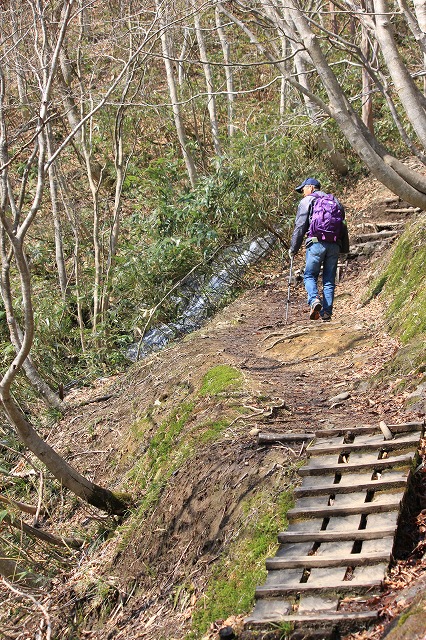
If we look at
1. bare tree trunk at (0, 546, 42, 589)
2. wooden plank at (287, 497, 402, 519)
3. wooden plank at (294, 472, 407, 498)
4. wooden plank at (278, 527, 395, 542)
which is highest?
wooden plank at (294, 472, 407, 498)

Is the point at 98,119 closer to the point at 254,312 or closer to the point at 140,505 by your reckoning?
the point at 254,312

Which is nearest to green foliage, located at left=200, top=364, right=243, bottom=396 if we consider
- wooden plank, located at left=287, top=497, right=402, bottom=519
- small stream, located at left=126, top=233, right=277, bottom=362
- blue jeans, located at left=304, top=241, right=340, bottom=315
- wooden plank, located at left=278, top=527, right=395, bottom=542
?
blue jeans, located at left=304, top=241, right=340, bottom=315

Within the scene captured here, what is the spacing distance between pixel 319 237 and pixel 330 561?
18.0ft

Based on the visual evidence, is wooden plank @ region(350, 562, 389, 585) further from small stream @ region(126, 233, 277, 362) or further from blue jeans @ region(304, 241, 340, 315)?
small stream @ region(126, 233, 277, 362)

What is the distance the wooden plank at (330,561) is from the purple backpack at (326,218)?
5.37m

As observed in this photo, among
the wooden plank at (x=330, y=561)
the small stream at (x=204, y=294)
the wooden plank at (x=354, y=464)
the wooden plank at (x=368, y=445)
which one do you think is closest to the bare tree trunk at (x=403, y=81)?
the wooden plank at (x=368, y=445)

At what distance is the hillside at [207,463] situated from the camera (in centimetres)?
481

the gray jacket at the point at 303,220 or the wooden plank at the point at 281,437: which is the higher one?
the gray jacket at the point at 303,220

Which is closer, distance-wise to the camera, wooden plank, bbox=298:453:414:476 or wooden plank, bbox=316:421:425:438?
wooden plank, bbox=298:453:414:476

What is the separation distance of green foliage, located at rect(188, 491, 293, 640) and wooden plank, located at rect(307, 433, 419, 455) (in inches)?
16.5

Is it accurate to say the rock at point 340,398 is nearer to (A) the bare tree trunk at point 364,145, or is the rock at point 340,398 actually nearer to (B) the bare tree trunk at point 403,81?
(A) the bare tree trunk at point 364,145

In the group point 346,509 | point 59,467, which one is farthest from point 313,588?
point 59,467

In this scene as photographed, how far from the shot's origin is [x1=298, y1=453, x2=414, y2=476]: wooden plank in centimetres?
478

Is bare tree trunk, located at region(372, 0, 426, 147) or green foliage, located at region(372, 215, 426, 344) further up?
bare tree trunk, located at region(372, 0, 426, 147)
